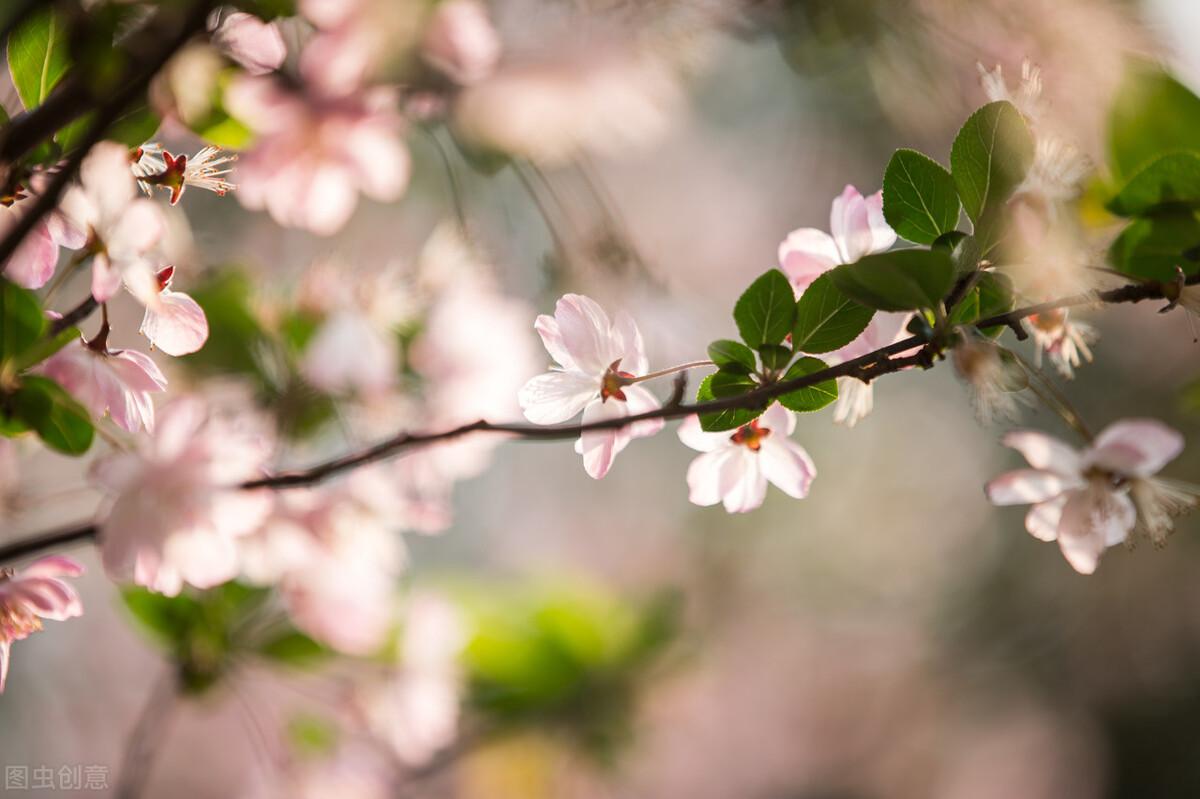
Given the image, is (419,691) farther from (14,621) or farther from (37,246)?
(37,246)

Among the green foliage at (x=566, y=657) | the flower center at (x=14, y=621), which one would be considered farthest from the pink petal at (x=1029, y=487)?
the green foliage at (x=566, y=657)

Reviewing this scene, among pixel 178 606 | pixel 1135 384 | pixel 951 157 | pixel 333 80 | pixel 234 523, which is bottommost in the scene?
pixel 1135 384

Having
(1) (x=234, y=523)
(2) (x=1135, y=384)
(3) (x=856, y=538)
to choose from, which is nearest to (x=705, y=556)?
(3) (x=856, y=538)

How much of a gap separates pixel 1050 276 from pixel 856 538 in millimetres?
3600

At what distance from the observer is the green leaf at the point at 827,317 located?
0.38 meters

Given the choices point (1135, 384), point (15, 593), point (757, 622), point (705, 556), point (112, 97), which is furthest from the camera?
point (757, 622)

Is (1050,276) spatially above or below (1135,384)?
above

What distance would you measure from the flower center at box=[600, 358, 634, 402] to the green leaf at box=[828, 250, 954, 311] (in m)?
0.12

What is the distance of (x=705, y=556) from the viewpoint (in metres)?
3.46

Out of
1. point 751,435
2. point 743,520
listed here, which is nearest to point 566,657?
point 751,435

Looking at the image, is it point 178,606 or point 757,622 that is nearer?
point 178,606

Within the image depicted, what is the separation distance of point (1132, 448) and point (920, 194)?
0.17 metres

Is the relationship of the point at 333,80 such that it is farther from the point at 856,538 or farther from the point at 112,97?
the point at 856,538

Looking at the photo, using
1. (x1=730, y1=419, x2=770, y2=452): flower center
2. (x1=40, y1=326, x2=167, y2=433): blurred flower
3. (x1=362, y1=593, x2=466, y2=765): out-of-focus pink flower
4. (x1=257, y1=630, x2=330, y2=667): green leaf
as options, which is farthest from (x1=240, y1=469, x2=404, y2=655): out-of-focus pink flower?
(x1=730, y1=419, x2=770, y2=452): flower center
